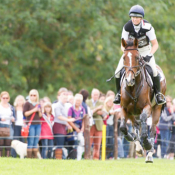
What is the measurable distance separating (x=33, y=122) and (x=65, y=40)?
12.1 m

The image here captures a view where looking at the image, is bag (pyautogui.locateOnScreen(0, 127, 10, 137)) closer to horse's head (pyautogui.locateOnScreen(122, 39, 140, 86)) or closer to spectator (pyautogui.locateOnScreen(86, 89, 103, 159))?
spectator (pyautogui.locateOnScreen(86, 89, 103, 159))

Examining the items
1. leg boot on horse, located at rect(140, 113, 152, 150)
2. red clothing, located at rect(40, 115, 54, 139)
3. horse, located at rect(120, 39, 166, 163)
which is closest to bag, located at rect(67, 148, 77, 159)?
red clothing, located at rect(40, 115, 54, 139)

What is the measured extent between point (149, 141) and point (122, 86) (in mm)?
1458

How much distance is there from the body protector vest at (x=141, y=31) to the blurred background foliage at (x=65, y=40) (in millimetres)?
11834

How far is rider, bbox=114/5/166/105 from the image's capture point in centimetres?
1169

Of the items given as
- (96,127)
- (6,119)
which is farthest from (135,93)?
(96,127)

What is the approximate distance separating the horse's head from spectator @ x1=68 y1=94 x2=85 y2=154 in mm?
4140

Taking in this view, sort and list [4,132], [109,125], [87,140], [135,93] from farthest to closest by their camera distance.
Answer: [109,125], [87,140], [4,132], [135,93]

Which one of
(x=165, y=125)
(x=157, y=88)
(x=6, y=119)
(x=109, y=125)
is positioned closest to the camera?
(x=157, y=88)

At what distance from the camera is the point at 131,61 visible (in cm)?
1123

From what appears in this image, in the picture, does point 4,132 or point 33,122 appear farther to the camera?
point 33,122

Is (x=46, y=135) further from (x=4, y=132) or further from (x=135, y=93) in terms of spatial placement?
(x=135, y=93)

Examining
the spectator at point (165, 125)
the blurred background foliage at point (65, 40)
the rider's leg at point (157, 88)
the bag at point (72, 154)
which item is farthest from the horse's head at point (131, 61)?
the blurred background foliage at point (65, 40)

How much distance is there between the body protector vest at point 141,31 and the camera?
1183 centimetres
